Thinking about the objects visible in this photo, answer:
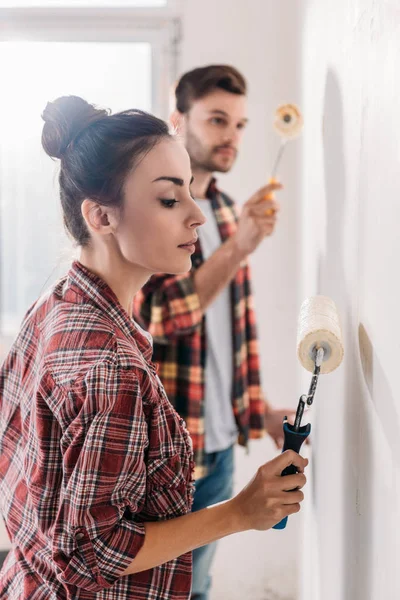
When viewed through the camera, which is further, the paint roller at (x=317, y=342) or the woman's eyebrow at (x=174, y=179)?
the woman's eyebrow at (x=174, y=179)

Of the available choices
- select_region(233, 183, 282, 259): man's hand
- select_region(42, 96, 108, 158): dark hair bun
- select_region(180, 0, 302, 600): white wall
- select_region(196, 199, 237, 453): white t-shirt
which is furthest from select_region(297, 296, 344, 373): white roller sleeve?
select_region(180, 0, 302, 600): white wall

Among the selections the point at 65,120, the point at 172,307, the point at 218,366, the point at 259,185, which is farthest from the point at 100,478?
the point at 259,185

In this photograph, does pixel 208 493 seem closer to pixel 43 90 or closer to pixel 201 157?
pixel 201 157

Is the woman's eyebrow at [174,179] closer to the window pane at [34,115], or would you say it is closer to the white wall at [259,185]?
the white wall at [259,185]

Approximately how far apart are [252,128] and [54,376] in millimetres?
1476

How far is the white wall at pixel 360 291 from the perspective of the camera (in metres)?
Result: 0.56

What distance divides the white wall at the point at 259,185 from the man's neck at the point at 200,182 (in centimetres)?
44

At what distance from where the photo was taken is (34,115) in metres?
2.28

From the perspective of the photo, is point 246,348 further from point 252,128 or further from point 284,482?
point 284,482

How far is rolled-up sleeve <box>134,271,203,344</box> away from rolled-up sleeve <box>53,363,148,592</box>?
739mm

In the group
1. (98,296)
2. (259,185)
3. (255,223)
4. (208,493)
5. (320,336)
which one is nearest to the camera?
(320,336)

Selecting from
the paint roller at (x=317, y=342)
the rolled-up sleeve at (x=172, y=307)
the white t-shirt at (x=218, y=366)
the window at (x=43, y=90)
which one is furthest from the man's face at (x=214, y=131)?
the paint roller at (x=317, y=342)

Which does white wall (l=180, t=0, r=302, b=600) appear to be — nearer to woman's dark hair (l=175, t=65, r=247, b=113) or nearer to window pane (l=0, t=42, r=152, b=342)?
window pane (l=0, t=42, r=152, b=342)

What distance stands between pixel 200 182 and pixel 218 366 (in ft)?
1.35
